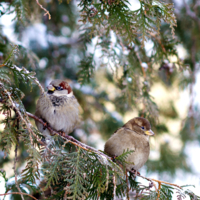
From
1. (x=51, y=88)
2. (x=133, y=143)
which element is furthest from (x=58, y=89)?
(x=133, y=143)

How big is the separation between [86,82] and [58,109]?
23.1 inches

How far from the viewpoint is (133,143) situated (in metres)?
2.28

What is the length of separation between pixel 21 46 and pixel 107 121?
5.09 ft

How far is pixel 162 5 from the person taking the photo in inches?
60.0

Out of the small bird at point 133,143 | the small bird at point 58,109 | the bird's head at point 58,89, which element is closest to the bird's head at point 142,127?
the small bird at point 133,143

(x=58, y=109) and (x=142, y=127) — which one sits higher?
(x=142, y=127)

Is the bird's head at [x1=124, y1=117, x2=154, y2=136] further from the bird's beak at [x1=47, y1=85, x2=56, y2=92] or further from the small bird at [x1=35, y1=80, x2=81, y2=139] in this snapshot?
the bird's beak at [x1=47, y1=85, x2=56, y2=92]

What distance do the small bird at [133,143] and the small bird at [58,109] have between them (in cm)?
39

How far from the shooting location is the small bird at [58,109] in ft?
7.20

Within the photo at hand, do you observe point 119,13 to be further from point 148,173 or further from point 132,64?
point 148,173

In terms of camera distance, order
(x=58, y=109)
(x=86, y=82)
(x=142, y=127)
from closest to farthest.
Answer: (x=58, y=109), (x=142, y=127), (x=86, y=82)

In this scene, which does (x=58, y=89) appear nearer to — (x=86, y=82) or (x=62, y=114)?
(x=62, y=114)

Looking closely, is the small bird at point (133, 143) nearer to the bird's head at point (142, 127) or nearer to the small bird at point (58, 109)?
the bird's head at point (142, 127)

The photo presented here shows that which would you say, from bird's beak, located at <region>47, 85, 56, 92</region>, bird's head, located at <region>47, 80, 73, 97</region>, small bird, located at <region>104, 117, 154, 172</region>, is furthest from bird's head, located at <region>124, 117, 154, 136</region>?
bird's beak, located at <region>47, 85, 56, 92</region>
